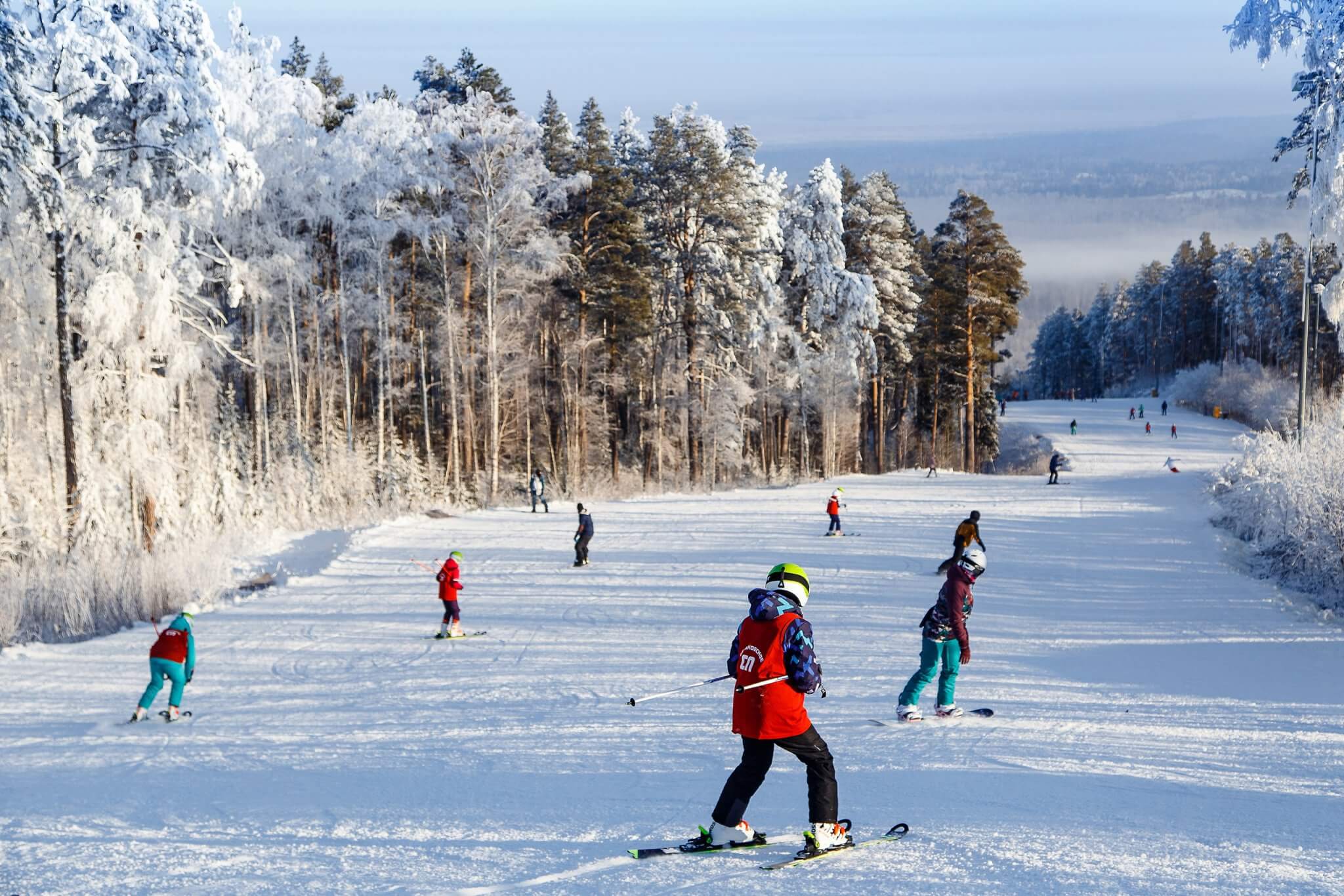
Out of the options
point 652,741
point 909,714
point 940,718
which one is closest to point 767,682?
point 652,741

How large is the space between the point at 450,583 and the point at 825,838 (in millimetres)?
10341

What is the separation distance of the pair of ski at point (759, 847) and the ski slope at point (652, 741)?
63mm

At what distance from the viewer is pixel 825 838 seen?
6250mm

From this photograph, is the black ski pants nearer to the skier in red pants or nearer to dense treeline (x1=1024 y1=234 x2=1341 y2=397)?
the skier in red pants

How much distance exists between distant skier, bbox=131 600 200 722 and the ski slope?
32 centimetres

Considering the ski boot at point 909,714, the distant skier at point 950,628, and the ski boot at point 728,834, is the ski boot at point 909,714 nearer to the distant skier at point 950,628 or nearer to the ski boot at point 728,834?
the distant skier at point 950,628

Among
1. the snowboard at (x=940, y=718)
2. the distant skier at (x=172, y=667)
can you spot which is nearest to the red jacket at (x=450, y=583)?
the distant skier at (x=172, y=667)

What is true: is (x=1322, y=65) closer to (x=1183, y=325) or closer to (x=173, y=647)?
(x=173, y=647)

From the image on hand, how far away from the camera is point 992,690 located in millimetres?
11922

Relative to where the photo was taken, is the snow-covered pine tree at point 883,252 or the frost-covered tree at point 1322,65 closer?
the frost-covered tree at point 1322,65

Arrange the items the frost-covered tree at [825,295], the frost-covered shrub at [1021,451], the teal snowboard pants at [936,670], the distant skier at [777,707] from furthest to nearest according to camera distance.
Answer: the frost-covered shrub at [1021,451] < the frost-covered tree at [825,295] < the teal snowboard pants at [936,670] < the distant skier at [777,707]

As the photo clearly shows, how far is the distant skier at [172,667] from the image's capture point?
37.2 feet

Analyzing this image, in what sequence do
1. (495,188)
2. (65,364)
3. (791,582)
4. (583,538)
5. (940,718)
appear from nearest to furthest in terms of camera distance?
(791,582), (940,718), (65,364), (583,538), (495,188)

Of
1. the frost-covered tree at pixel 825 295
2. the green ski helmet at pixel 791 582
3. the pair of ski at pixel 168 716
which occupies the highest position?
the frost-covered tree at pixel 825 295
